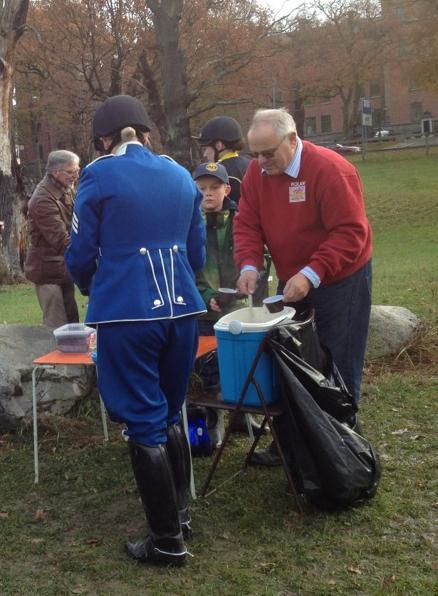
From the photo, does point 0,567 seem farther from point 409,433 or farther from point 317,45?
point 317,45

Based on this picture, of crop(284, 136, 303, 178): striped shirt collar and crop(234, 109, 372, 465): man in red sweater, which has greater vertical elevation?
crop(284, 136, 303, 178): striped shirt collar

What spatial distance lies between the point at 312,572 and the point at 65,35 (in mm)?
23438

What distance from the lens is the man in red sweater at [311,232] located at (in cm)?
395

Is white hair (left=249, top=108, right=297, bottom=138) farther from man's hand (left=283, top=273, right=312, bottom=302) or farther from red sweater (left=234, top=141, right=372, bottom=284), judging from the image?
man's hand (left=283, top=273, right=312, bottom=302)

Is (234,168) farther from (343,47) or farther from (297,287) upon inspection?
(343,47)

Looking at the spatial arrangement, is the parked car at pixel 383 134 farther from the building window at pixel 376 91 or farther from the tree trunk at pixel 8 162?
the tree trunk at pixel 8 162

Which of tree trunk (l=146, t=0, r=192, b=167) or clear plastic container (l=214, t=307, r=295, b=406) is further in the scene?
tree trunk (l=146, t=0, r=192, b=167)

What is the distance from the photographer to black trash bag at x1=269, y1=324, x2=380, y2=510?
370cm

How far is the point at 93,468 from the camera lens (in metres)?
4.68

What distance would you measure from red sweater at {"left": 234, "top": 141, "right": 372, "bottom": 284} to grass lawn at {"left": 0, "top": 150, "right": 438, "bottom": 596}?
3.78 feet

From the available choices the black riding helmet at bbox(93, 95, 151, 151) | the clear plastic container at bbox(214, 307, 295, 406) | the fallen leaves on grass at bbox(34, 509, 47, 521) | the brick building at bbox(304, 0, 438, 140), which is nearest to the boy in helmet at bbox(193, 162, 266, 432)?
the clear plastic container at bbox(214, 307, 295, 406)

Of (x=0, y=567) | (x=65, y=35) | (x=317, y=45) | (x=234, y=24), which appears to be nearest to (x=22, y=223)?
(x=65, y=35)

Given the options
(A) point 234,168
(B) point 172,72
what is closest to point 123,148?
(A) point 234,168

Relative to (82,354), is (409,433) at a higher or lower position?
lower
